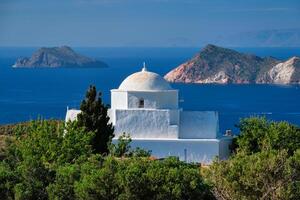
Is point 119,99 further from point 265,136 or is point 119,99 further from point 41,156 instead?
point 41,156

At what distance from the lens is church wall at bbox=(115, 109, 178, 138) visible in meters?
35.7

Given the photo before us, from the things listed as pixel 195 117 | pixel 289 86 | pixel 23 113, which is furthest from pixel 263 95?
pixel 195 117

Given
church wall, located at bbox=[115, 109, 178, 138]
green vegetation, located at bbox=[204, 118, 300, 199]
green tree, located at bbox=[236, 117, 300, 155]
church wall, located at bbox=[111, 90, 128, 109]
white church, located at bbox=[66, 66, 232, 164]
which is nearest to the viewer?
green vegetation, located at bbox=[204, 118, 300, 199]

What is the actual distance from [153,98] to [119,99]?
1606 mm

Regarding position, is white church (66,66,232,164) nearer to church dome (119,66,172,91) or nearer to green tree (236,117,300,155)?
church dome (119,66,172,91)

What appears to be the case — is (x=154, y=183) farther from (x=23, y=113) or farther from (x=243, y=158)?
(x=23, y=113)

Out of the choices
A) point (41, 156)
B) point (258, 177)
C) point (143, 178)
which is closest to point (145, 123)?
point (41, 156)

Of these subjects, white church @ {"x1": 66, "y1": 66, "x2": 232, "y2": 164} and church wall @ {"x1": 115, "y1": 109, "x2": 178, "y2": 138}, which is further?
church wall @ {"x1": 115, "y1": 109, "x2": 178, "y2": 138}

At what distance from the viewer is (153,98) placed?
36.2 metres

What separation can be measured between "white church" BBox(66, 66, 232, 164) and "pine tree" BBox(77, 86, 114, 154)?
166 cm

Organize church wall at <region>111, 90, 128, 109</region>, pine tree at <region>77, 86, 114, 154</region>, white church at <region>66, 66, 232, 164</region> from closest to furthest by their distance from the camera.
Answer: pine tree at <region>77, 86, 114, 154</region>, white church at <region>66, 66, 232, 164</region>, church wall at <region>111, 90, 128, 109</region>

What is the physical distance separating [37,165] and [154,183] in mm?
4035

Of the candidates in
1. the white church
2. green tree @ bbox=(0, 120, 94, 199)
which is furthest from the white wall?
green tree @ bbox=(0, 120, 94, 199)

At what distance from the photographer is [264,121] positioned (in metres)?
35.7
